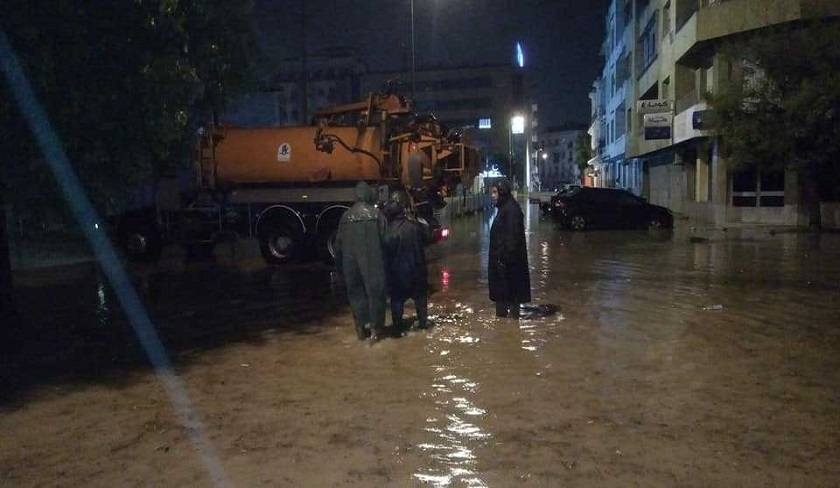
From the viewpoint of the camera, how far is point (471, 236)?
77.2 ft

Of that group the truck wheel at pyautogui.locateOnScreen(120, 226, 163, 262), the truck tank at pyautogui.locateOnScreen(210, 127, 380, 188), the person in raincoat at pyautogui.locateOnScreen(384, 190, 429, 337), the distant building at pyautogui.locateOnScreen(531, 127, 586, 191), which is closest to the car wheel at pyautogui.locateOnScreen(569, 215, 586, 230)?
the truck tank at pyautogui.locateOnScreen(210, 127, 380, 188)

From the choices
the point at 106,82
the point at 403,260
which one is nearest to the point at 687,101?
the point at 403,260

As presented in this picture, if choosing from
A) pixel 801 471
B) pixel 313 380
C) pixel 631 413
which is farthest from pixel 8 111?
pixel 801 471

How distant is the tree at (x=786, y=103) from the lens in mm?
20266

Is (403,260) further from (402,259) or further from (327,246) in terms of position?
(327,246)

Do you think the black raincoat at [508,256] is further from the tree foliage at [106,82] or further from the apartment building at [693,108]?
the apartment building at [693,108]

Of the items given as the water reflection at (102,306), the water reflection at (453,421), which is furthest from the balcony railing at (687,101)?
the water reflection at (453,421)

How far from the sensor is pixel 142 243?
17359 millimetres

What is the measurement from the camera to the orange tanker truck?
15812 mm

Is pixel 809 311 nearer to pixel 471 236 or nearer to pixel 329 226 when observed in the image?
pixel 329 226

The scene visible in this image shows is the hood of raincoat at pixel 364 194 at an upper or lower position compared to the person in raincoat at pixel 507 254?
upper

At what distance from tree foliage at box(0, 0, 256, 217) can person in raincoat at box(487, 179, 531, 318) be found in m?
4.04

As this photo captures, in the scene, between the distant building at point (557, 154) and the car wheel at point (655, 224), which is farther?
the distant building at point (557, 154)

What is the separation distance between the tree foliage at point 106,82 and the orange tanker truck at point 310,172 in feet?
20.8
